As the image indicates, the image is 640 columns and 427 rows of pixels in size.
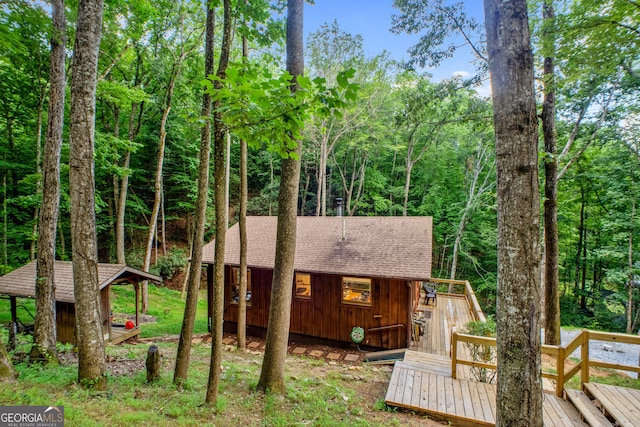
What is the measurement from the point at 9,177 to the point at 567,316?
2866 centimetres

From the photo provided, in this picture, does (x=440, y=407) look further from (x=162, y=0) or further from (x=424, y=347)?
(x=162, y=0)

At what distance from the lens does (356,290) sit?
29.3 feet

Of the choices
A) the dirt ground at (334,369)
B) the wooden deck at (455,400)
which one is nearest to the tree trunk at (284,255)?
the dirt ground at (334,369)

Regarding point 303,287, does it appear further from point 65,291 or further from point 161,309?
point 161,309

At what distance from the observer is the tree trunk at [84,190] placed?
3.86 metres

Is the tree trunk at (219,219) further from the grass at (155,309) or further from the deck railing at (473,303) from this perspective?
the grass at (155,309)

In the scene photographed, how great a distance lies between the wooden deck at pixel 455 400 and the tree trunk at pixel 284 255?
1867 millimetres

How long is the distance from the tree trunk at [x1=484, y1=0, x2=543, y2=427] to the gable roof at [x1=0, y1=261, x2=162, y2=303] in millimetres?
8700

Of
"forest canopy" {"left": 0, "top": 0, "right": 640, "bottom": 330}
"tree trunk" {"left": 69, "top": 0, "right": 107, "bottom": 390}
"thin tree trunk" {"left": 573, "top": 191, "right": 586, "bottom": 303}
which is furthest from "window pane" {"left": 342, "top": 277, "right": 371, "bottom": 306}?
"thin tree trunk" {"left": 573, "top": 191, "right": 586, "bottom": 303}

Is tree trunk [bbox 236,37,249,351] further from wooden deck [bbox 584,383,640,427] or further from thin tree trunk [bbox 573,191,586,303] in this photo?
thin tree trunk [bbox 573,191,586,303]

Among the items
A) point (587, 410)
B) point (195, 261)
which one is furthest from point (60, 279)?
point (587, 410)

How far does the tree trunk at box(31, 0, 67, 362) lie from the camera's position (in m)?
5.12

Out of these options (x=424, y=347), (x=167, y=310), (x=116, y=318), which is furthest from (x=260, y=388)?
(x=167, y=310)

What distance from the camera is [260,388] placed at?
14.9ft
